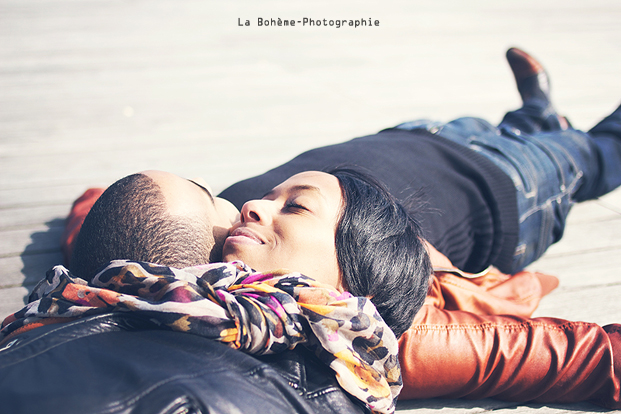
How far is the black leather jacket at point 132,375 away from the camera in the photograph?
0.74 m

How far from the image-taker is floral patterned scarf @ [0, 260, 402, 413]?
0.95m

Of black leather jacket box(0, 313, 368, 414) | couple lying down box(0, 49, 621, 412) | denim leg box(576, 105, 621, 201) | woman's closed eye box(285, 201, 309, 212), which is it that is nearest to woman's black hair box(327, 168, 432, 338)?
couple lying down box(0, 49, 621, 412)

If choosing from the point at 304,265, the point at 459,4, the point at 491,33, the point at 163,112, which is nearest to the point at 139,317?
the point at 304,265

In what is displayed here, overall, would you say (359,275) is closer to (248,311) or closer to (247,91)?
(248,311)

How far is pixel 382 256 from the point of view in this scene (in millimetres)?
1291

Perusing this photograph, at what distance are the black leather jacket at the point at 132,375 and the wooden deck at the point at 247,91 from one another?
0.75 meters

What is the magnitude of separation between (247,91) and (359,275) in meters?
3.25

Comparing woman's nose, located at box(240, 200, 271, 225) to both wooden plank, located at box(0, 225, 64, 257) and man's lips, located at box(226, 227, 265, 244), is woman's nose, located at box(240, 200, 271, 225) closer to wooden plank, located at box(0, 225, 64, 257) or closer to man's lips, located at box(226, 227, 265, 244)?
man's lips, located at box(226, 227, 265, 244)

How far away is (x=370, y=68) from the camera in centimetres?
500

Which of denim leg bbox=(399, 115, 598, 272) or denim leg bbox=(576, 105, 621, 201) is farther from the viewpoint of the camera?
denim leg bbox=(576, 105, 621, 201)

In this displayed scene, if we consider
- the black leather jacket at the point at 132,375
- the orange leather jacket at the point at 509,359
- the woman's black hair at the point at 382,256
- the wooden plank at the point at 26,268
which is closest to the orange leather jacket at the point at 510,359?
the orange leather jacket at the point at 509,359

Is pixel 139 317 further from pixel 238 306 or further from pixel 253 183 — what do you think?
pixel 253 183

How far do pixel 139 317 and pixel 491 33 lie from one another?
259 inches

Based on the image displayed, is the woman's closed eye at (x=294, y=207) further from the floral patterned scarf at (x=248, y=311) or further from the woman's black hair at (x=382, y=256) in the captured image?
the floral patterned scarf at (x=248, y=311)
